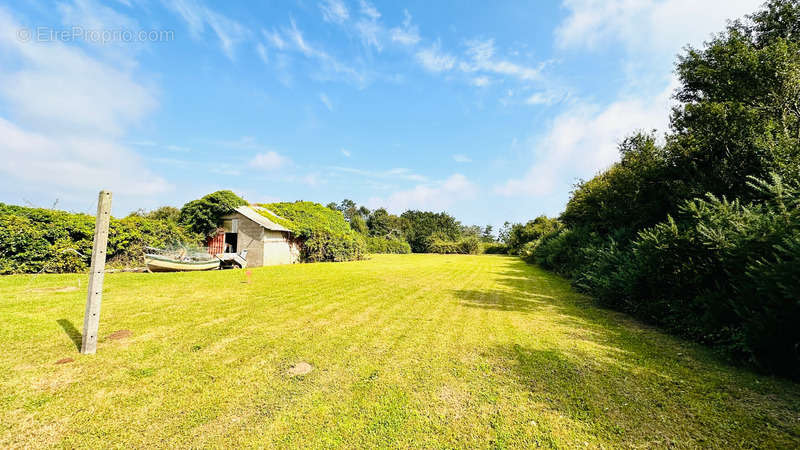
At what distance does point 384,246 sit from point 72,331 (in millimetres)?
40631

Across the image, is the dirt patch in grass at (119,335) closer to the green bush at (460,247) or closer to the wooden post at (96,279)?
the wooden post at (96,279)

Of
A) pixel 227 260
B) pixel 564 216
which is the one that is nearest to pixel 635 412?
pixel 227 260

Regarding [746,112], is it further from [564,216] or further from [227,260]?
[227,260]

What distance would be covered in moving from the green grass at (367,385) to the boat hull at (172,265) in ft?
19.8

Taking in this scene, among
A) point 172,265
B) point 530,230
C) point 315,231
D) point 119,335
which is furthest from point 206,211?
point 530,230

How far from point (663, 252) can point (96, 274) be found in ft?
35.1

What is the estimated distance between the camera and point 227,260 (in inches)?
654

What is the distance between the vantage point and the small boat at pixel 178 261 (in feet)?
40.3

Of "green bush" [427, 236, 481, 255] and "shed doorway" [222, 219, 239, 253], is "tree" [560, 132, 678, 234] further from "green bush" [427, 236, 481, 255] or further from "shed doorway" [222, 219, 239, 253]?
"green bush" [427, 236, 481, 255]

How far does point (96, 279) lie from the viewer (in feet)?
13.7

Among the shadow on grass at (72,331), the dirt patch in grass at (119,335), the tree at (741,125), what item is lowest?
the dirt patch in grass at (119,335)

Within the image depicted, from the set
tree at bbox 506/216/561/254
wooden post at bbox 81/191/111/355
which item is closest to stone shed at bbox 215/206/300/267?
wooden post at bbox 81/191/111/355

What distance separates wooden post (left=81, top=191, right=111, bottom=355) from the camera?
13.3ft

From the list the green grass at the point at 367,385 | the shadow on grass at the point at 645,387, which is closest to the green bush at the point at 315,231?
the green grass at the point at 367,385
